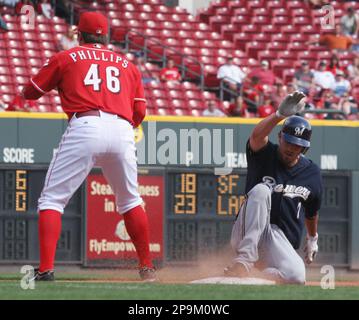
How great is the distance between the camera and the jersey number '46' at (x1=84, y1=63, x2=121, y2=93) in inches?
336

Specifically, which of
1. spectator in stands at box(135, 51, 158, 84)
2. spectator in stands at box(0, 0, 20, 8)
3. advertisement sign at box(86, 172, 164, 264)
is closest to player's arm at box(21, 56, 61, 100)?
advertisement sign at box(86, 172, 164, 264)

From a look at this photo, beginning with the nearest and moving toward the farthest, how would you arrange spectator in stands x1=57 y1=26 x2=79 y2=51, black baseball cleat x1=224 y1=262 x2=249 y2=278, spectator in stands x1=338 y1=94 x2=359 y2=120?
black baseball cleat x1=224 y1=262 x2=249 y2=278 → spectator in stands x1=57 y1=26 x2=79 y2=51 → spectator in stands x1=338 y1=94 x2=359 y2=120

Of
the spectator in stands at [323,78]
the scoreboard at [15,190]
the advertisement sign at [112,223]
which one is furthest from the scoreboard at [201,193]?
the spectator in stands at [323,78]

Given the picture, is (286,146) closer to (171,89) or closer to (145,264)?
(145,264)

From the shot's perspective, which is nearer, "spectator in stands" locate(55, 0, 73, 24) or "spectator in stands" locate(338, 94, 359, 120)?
"spectator in stands" locate(338, 94, 359, 120)

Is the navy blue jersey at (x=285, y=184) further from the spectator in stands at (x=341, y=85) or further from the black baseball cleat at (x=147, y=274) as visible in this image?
the spectator in stands at (x=341, y=85)

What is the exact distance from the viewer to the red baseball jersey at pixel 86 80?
847cm

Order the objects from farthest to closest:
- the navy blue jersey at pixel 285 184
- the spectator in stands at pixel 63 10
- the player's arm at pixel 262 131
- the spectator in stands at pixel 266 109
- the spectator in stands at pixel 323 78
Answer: the spectator in stands at pixel 323 78
the spectator in stands at pixel 63 10
the spectator in stands at pixel 266 109
the navy blue jersey at pixel 285 184
the player's arm at pixel 262 131

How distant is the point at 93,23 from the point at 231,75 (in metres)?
10.1

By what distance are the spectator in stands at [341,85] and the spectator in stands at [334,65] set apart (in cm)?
25

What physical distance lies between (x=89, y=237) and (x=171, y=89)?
4787 millimetres

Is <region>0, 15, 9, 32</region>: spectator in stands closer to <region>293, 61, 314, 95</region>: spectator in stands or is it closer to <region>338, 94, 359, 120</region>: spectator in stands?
<region>293, 61, 314, 95</region>: spectator in stands

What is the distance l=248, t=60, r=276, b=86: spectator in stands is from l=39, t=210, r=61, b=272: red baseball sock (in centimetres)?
1082

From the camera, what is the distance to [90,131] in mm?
8398
